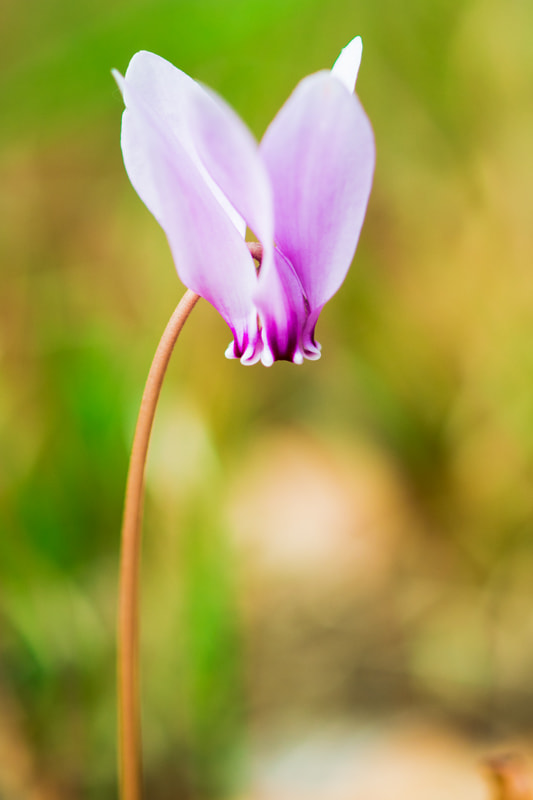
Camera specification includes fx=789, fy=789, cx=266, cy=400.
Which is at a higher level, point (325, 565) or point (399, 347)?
point (399, 347)

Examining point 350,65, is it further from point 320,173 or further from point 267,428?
point 267,428

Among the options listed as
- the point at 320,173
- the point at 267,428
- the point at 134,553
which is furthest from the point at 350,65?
the point at 267,428

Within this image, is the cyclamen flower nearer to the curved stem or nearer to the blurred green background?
the curved stem

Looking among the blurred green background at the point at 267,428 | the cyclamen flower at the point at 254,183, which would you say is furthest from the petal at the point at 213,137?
the blurred green background at the point at 267,428

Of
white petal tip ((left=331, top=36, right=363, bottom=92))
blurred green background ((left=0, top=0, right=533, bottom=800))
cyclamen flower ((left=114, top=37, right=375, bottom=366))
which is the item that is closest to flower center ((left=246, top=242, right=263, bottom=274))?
cyclamen flower ((left=114, top=37, right=375, bottom=366))

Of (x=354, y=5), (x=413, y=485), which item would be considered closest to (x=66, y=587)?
(x=413, y=485)

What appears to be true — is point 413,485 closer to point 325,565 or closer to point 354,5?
point 325,565

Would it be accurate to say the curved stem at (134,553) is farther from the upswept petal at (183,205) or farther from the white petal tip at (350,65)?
the white petal tip at (350,65)
